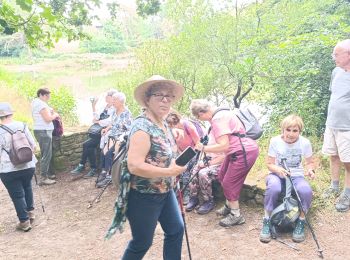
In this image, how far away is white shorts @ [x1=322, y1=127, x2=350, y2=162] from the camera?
354cm

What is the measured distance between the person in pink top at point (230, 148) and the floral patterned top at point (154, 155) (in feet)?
3.88

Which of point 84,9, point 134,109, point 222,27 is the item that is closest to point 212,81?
point 222,27

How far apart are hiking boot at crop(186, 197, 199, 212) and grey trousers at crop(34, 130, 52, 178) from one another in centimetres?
257

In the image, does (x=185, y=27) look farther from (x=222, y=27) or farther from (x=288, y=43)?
(x=288, y=43)

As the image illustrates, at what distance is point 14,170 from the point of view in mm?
3922

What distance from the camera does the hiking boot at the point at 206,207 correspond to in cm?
401

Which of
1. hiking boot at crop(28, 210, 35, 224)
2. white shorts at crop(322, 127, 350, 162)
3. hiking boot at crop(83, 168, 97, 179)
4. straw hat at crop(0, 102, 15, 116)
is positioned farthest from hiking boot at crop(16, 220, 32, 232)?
white shorts at crop(322, 127, 350, 162)

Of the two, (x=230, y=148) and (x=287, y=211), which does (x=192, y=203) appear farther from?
(x=287, y=211)

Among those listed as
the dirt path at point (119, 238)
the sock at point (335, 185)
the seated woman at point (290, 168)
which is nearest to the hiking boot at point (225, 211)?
the dirt path at point (119, 238)

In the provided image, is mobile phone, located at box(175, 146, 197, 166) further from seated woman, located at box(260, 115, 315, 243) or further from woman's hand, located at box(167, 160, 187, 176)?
seated woman, located at box(260, 115, 315, 243)

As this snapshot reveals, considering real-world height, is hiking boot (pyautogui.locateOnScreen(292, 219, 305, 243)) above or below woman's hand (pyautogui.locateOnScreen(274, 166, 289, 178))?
below

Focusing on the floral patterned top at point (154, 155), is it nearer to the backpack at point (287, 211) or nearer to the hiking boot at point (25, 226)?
the backpack at point (287, 211)

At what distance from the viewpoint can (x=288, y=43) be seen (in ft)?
17.9

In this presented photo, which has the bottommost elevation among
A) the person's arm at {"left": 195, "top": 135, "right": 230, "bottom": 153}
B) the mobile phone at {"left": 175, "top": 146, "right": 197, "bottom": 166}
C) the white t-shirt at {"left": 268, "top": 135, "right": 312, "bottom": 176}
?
the white t-shirt at {"left": 268, "top": 135, "right": 312, "bottom": 176}
